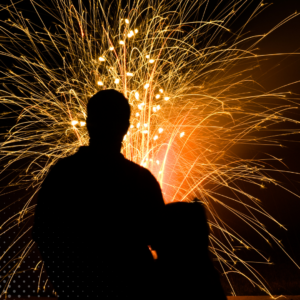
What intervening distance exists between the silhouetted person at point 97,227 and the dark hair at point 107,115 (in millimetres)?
137

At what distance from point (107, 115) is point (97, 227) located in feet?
1.46

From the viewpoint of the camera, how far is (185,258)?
52.9 inches

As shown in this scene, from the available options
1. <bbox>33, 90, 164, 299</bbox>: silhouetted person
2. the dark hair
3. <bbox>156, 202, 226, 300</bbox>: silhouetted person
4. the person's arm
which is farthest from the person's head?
<bbox>156, 202, 226, 300</bbox>: silhouetted person

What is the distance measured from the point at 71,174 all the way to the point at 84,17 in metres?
3.25

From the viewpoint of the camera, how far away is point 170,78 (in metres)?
4.17

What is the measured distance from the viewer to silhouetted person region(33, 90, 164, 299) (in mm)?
1118

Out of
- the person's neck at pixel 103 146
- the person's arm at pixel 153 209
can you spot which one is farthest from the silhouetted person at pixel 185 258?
the person's neck at pixel 103 146

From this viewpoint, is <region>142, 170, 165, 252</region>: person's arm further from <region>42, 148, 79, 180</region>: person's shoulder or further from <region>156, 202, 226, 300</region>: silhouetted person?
<region>42, 148, 79, 180</region>: person's shoulder

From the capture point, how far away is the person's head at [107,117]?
130 centimetres

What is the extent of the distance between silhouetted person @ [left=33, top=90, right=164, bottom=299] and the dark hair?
14 cm

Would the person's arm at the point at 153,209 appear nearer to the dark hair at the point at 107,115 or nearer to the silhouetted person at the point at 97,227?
the silhouetted person at the point at 97,227

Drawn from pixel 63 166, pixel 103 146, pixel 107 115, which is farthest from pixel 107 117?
pixel 63 166

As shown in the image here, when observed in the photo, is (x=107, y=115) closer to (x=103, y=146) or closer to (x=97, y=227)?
(x=103, y=146)

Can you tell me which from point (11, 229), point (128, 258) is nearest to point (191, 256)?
point (128, 258)
